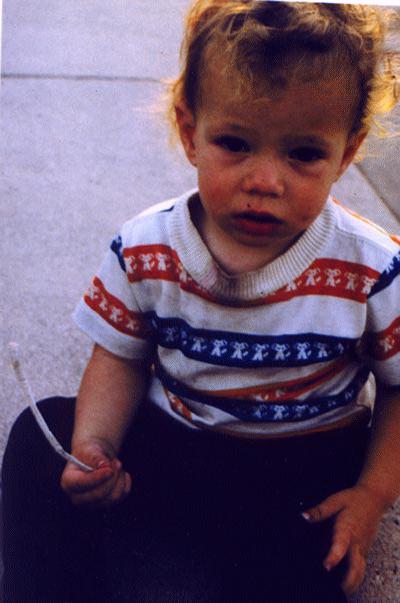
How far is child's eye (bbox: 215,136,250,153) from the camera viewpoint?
0.62 m

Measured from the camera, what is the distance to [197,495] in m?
0.76

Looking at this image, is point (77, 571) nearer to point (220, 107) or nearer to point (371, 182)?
point (220, 107)

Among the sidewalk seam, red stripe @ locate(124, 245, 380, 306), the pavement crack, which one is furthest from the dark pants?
the pavement crack

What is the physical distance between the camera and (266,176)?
24.0 inches

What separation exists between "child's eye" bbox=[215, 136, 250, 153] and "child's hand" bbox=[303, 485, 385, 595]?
13.0 inches

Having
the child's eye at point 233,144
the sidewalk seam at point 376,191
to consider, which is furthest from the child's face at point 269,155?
the sidewalk seam at point 376,191

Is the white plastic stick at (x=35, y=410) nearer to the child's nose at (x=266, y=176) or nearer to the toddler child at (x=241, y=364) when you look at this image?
the toddler child at (x=241, y=364)

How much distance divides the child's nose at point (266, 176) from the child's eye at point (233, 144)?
1cm

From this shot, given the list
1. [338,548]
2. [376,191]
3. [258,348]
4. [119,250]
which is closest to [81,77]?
[376,191]

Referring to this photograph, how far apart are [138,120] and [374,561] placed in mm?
1003

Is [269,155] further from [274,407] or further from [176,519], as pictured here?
[176,519]

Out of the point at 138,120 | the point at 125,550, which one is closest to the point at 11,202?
the point at 138,120

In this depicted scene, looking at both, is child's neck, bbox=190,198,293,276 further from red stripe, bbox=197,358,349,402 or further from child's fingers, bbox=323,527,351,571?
child's fingers, bbox=323,527,351,571

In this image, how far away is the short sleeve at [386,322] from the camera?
67 cm
